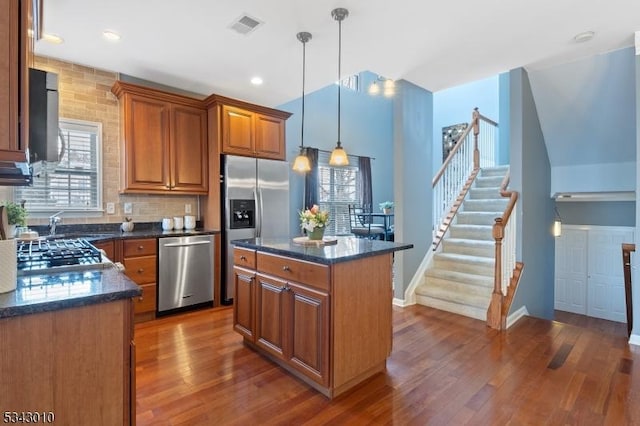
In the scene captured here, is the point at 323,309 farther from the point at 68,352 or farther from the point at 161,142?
the point at 161,142

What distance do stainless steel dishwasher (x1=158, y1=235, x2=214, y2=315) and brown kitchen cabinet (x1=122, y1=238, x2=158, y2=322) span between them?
62 mm

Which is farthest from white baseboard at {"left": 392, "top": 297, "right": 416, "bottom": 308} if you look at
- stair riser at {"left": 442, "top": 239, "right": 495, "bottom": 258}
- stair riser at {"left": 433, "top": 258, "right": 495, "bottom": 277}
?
stair riser at {"left": 442, "top": 239, "right": 495, "bottom": 258}

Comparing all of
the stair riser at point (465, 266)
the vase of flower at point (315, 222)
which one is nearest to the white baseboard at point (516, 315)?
the stair riser at point (465, 266)

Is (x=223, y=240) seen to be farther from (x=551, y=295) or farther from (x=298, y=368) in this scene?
(x=551, y=295)

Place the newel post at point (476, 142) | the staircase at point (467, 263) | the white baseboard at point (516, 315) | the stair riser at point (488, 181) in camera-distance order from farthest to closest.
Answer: the newel post at point (476, 142) < the stair riser at point (488, 181) < the staircase at point (467, 263) < the white baseboard at point (516, 315)

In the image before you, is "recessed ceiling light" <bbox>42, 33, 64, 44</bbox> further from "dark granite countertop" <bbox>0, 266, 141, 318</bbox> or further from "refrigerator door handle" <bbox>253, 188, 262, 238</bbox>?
"dark granite countertop" <bbox>0, 266, 141, 318</bbox>

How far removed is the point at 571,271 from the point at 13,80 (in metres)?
7.45

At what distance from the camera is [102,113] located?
3.77 metres

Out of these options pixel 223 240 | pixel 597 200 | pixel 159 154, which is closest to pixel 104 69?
pixel 159 154

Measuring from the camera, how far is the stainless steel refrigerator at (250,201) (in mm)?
4062

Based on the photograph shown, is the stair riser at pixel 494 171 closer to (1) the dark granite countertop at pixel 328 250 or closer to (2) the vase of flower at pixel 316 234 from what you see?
(1) the dark granite countertop at pixel 328 250

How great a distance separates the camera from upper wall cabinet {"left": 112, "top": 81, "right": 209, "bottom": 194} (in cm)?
369

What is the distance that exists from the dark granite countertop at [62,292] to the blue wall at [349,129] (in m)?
4.40

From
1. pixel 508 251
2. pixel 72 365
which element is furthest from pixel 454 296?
pixel 72 365
